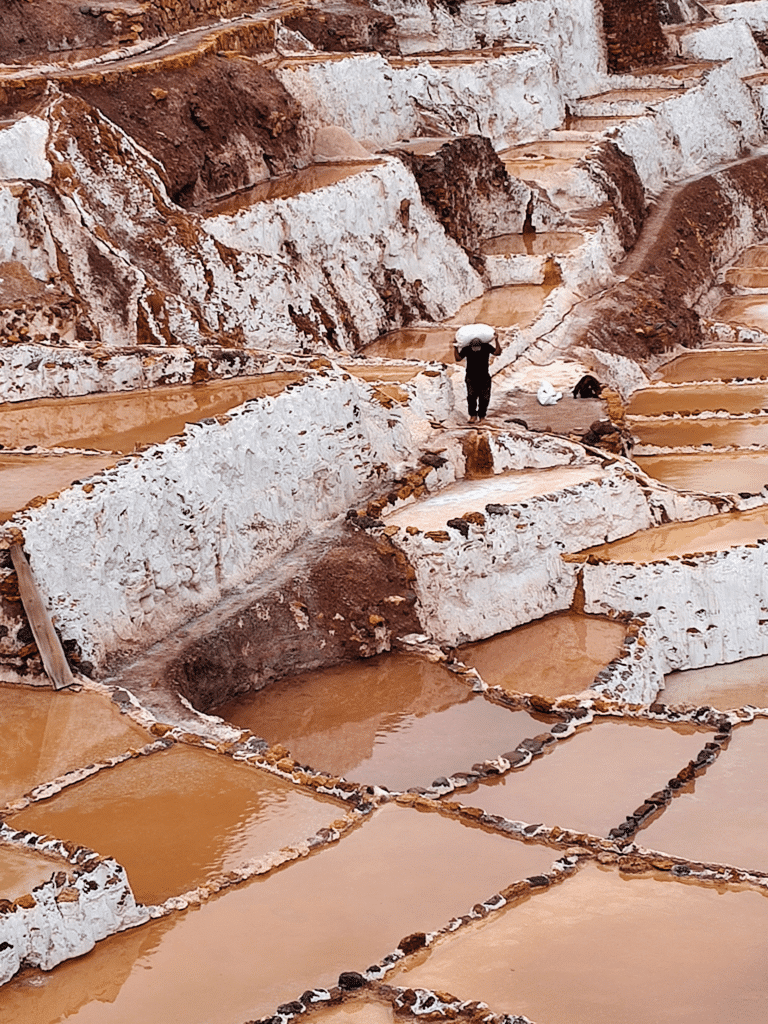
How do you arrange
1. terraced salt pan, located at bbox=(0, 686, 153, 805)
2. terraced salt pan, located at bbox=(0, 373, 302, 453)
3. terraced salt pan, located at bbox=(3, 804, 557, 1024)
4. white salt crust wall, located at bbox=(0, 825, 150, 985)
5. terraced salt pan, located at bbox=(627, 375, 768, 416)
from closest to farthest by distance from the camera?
terraced salt pan, located at bbox=(3, 804, 557, 1024)
white salt crust wall, located at bbox=(0, 825, 150, 985)
terraced salt pan, located at bbox=(0, 686, 153, 805)
terraced salt pan, located at bbox=(0, 373, 302, 453)
terraced salt pan, located at bbox=(627, 375, 768, 416)

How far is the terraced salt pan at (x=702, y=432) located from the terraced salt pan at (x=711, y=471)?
0.54 meters

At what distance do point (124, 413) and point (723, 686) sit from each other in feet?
20.8

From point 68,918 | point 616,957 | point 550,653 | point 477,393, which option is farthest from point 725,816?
point 477,393

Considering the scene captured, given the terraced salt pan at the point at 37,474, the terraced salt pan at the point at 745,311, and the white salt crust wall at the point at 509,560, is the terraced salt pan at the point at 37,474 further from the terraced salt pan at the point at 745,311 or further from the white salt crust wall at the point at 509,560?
the terraced salt pan at the point at 745,311

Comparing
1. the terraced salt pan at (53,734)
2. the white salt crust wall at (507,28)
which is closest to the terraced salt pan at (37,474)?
the terraced salt pan at (53,734)

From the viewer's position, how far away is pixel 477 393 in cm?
1781

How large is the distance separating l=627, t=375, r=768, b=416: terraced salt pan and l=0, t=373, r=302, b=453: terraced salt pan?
6.69m

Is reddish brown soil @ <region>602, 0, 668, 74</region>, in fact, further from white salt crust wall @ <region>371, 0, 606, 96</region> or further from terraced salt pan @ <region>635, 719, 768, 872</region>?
terraced salt pan @ <region>635, 719, 768, 872</region>

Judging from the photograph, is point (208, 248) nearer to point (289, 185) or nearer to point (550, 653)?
point (289, 185)

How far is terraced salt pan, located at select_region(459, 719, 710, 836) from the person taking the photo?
11406mm

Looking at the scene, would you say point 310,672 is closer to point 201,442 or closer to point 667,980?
point 201,442

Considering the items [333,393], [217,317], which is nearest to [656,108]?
[217,317]

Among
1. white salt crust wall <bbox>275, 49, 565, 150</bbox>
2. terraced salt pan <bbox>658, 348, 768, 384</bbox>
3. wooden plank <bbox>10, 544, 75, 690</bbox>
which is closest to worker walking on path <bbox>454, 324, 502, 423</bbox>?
terraced salt pan <bbox>658, 348, 768, 384</bbox>

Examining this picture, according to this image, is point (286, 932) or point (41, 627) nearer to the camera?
point (286, 932)
